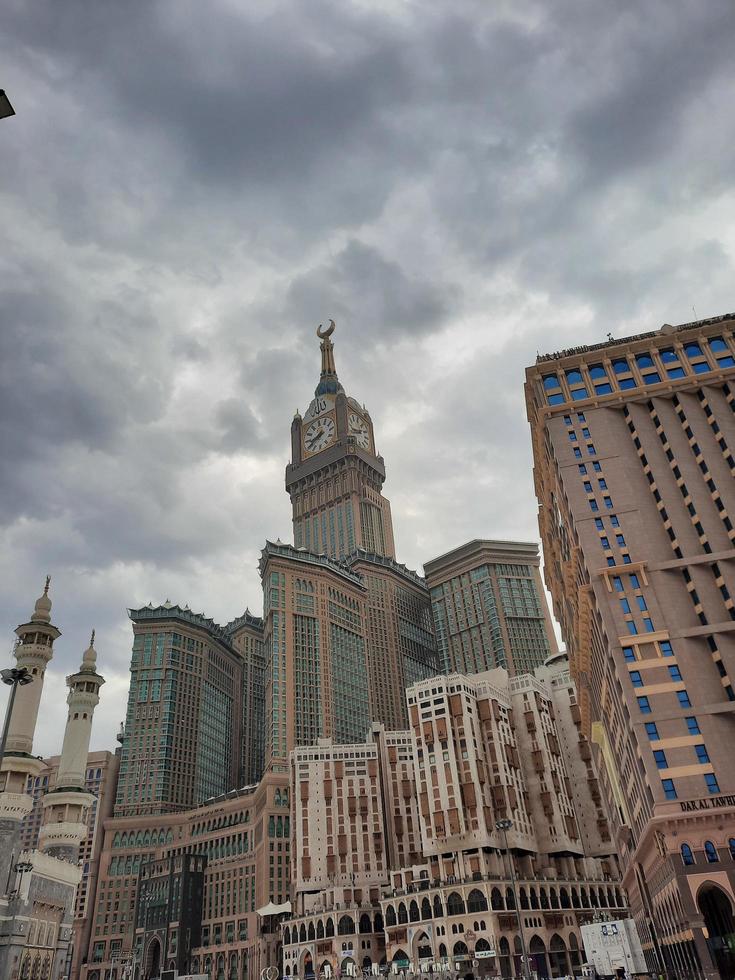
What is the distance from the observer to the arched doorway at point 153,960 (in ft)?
589

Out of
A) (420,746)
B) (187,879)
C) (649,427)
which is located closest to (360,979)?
(420,746)

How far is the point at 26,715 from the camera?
138 metres

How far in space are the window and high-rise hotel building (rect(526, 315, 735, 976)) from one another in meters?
0.15

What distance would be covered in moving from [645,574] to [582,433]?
2453cm

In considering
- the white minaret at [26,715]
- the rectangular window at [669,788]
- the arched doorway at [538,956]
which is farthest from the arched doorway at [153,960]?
the rectangular window at [669,788]

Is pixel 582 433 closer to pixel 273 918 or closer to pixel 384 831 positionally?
pixel 384 831

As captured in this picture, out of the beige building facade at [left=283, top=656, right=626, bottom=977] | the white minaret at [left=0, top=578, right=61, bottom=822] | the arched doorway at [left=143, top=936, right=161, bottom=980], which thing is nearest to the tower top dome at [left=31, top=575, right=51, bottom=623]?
the white minaret at [left=0, top=578, right=61, bottom=822]

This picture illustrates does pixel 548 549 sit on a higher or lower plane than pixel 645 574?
higher

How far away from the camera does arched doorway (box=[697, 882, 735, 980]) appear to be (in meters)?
64.5

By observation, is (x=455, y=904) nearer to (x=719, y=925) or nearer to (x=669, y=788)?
(x=669, y=788)

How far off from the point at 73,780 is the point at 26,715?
22.8 metres

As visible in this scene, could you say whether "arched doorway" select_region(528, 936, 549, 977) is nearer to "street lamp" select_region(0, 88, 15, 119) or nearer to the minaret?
the minaret

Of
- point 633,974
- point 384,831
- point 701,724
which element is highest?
point 384,831

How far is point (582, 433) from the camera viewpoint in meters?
104
